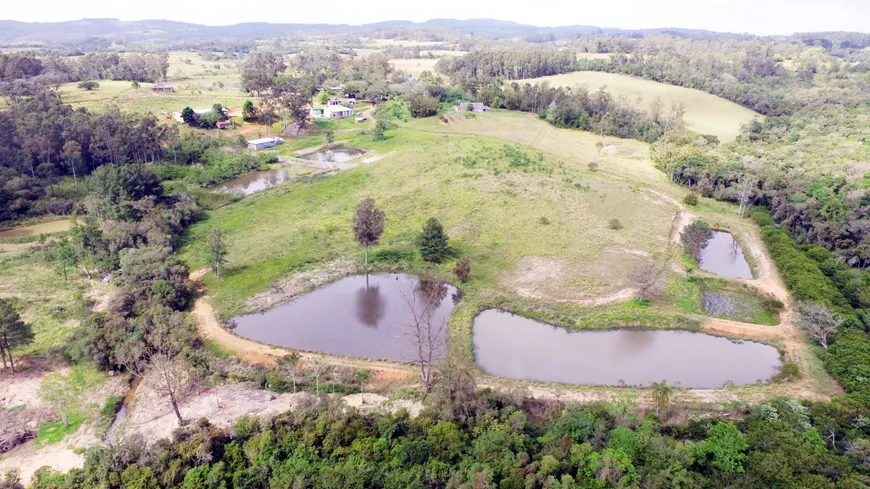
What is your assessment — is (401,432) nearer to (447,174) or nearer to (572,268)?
(572,268)

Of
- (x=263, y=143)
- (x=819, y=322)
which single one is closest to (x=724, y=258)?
(x=819, y=322)

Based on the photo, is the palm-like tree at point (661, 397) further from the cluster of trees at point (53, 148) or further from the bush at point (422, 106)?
the bush at point (422, 106)

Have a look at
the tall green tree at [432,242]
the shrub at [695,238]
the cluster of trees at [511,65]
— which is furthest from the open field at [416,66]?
the tall green tree at [432,242]

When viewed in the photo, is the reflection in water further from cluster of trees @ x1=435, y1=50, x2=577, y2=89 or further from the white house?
cluster of trees @ x1=435, y1=50, x2=577, y2=89

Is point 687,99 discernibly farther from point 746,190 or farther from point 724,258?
point 724,258

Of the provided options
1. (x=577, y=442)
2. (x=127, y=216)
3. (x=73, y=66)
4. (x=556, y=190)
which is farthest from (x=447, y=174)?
(x=73, y=66)
